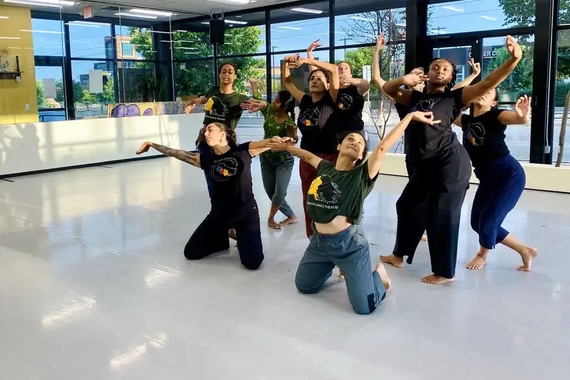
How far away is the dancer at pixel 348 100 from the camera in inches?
160

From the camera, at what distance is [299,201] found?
662 centimetres

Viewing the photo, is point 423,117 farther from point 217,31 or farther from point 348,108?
point 217,31

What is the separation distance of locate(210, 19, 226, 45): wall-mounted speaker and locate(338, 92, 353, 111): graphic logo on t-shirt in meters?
8.36

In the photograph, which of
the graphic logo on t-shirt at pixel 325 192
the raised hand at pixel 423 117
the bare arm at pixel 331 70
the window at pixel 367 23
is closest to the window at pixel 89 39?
the window at pixel 367 23

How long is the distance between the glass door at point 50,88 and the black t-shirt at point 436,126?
315 inches

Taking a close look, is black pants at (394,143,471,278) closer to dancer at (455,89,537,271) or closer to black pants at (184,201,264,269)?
dancer at (455,89,537,271)

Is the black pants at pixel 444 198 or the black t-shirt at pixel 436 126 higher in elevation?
the black t-shirt at pixel 436 126

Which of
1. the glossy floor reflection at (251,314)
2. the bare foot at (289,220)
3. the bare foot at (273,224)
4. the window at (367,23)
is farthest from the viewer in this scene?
the window at (367,23)

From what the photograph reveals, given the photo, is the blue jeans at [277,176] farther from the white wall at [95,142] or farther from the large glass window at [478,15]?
the large glass window at [478,15]

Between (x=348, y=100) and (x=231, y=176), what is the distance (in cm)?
101

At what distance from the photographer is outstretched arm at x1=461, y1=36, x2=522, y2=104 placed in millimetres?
3203

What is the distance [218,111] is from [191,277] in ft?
5.14

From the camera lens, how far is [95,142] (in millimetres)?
9852

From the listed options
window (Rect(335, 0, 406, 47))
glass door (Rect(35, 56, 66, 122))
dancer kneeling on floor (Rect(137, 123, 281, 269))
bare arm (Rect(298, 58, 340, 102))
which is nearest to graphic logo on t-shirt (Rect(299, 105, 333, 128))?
bare arm (Rect(298, 58, 340, 102))
